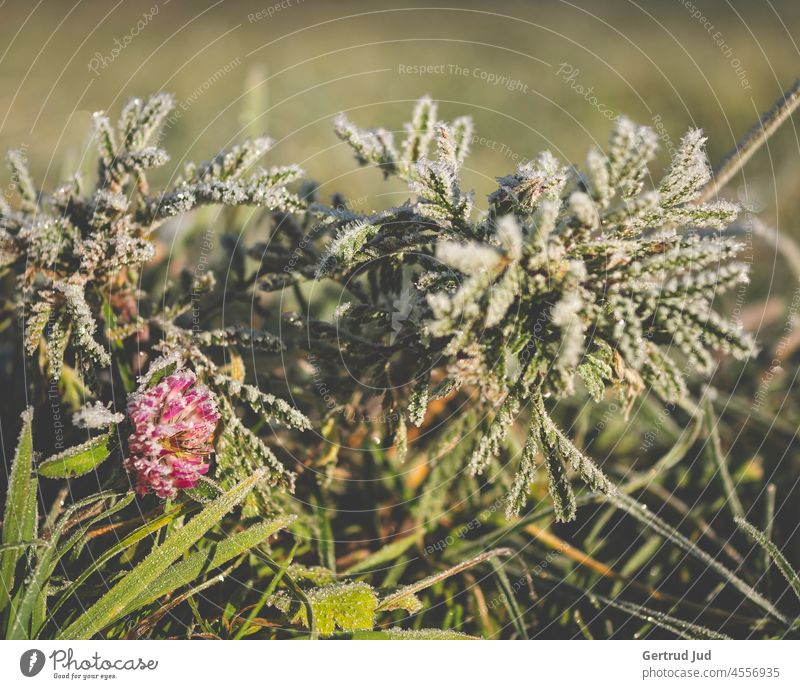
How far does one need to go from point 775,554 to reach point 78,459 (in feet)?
4.06

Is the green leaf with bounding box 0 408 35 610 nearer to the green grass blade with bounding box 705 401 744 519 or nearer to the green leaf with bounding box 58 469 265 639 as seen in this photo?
the green leaf with bounding box 58 469 265 639

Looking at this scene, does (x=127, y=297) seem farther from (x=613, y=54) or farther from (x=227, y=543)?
(x=613, y=54)

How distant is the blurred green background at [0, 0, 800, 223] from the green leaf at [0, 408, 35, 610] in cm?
185

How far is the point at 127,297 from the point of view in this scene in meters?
1.37

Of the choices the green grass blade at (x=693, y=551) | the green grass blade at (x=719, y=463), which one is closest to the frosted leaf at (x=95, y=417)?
the green grass blade at (x=693, y=551)

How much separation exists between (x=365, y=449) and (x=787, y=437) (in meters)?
1.15

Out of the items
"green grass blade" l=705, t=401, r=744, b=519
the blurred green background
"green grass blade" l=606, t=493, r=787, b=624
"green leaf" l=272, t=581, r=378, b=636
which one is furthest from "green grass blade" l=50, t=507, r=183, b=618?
the blurred green background

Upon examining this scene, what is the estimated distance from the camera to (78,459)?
113cm

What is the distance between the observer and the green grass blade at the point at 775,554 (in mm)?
1203

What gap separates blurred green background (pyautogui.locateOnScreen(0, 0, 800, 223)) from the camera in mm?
3104

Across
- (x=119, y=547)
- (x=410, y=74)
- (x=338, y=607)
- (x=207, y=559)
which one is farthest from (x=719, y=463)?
(x=410, y=74)

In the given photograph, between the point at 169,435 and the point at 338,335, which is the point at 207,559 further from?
the point at 338,335
